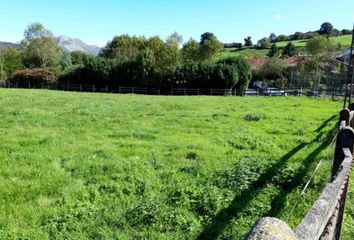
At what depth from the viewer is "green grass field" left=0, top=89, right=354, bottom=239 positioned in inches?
236

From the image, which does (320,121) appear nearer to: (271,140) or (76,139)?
(271,140)

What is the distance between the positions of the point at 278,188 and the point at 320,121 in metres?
9.95

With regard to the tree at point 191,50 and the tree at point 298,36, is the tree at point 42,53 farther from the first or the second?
the tree at point 298,36

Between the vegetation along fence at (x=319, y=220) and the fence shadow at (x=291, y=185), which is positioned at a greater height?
the vegetation along fence at (x=319, y=220)

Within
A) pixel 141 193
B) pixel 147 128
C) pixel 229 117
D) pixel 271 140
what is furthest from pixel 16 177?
pixel 229 117

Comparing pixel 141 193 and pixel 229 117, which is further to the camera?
pixel 229 117

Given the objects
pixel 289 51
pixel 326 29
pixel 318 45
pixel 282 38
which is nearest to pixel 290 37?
pixel 282 38

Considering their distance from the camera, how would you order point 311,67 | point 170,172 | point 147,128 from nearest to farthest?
point 170,172, point 147,128, point 311,67

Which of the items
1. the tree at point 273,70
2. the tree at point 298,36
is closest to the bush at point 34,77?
the tree at point 273,70

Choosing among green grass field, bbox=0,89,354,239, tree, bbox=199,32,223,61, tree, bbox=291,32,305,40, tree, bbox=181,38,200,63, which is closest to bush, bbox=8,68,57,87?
tree, bbox=181,38,200,63

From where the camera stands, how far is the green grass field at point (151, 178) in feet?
19.7

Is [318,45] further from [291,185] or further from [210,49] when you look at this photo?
[291,185]

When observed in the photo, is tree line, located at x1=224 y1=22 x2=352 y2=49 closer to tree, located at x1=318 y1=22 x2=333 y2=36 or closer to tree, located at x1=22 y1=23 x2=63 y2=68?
tree, located at x1=318 y1=22 x2=333 y2=36

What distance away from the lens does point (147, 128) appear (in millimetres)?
13773
